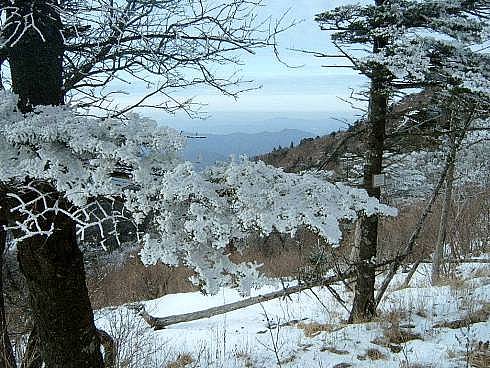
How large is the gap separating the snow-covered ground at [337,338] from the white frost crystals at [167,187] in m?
1.79

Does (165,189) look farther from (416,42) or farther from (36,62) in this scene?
(416,42)

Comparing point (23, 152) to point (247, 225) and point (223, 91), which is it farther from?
point (223, 91)

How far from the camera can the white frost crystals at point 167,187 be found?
188 centimetres

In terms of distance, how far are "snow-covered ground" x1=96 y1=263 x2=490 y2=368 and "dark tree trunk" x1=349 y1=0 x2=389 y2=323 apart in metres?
0.36

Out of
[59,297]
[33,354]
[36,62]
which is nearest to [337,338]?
[33,354]

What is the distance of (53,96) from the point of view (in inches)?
120

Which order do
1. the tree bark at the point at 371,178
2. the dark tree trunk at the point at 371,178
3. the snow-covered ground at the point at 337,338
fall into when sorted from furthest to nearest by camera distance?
the tree bark at the point at 371,178 < the dark tree trunk at the point at 371,178 < the snow-covered ground at the point at 337,338

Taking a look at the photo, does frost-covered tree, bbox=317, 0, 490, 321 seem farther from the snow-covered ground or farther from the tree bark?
the snow-covered ground

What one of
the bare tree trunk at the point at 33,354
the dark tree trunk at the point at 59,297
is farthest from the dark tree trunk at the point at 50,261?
the bare tree trunk at the point at 33,354

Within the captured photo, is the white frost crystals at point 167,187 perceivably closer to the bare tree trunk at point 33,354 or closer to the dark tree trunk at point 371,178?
the bare tree trunk at point 33,354

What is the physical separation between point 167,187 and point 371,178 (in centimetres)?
487

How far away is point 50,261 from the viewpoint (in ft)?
9.50

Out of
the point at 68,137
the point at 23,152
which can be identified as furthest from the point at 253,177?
the point at 23,152

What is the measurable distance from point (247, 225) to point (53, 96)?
1828 mm
